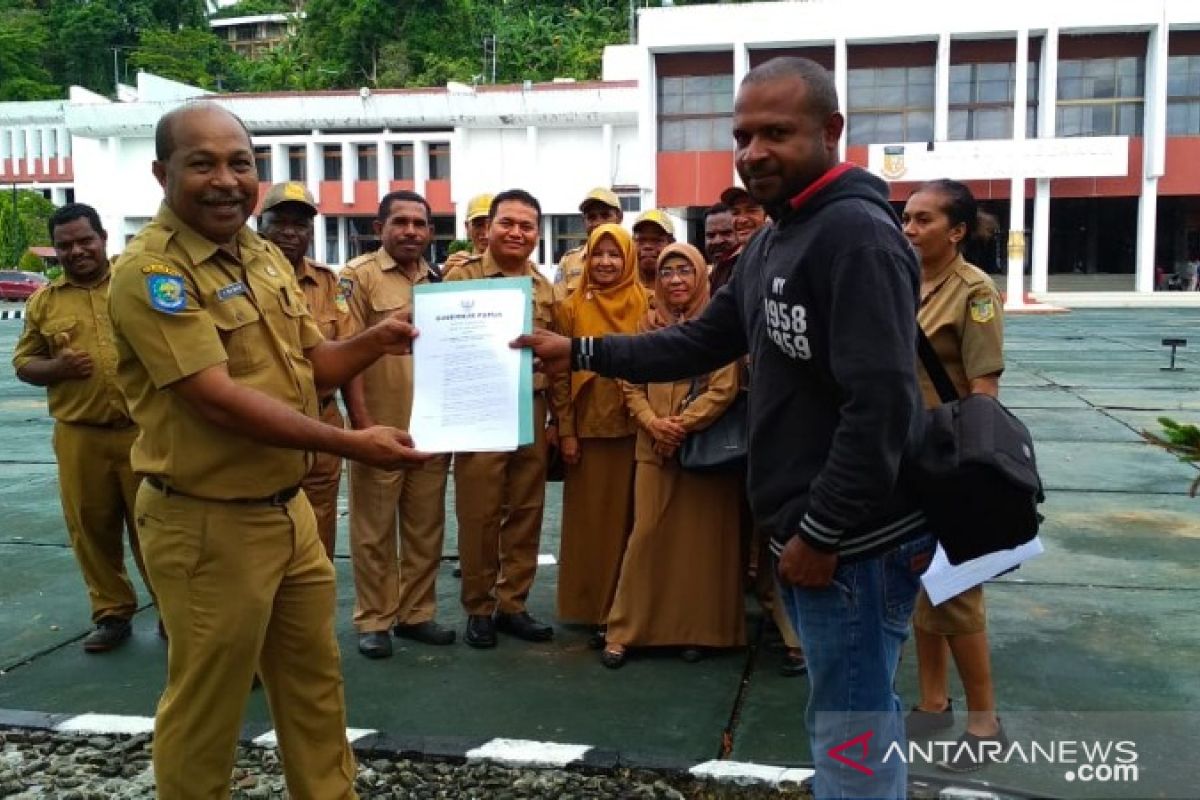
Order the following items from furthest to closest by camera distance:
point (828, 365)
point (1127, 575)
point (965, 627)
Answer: point (1127, 575) → point (965, 627) → point (828, 365)

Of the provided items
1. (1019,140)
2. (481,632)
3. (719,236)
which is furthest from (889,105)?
(481,632)

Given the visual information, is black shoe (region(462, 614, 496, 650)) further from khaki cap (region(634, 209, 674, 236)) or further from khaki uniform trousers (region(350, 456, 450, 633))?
khaki cap (region(634, 209, 674, 236))

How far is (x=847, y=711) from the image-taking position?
2.23 m

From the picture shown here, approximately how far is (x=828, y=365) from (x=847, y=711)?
71cm

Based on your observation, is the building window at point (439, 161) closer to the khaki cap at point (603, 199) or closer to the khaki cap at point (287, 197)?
the khaki cap at point (603, 199)

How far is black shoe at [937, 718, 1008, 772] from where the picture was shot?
3.35m

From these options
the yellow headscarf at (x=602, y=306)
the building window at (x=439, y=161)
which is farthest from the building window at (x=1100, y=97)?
the yellow headscarf at (x=602, y=306)

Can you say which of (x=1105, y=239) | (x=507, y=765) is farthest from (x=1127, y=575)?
(x=1105, y=239)

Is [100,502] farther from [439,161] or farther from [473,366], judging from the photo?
[439,161]

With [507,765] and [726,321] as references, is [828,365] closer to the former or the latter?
[726,321]

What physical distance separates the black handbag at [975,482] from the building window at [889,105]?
3222 cm

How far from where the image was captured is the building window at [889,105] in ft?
108

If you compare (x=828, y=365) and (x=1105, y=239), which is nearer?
(x=828, y=365)

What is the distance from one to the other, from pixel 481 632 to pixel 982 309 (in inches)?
94.7
